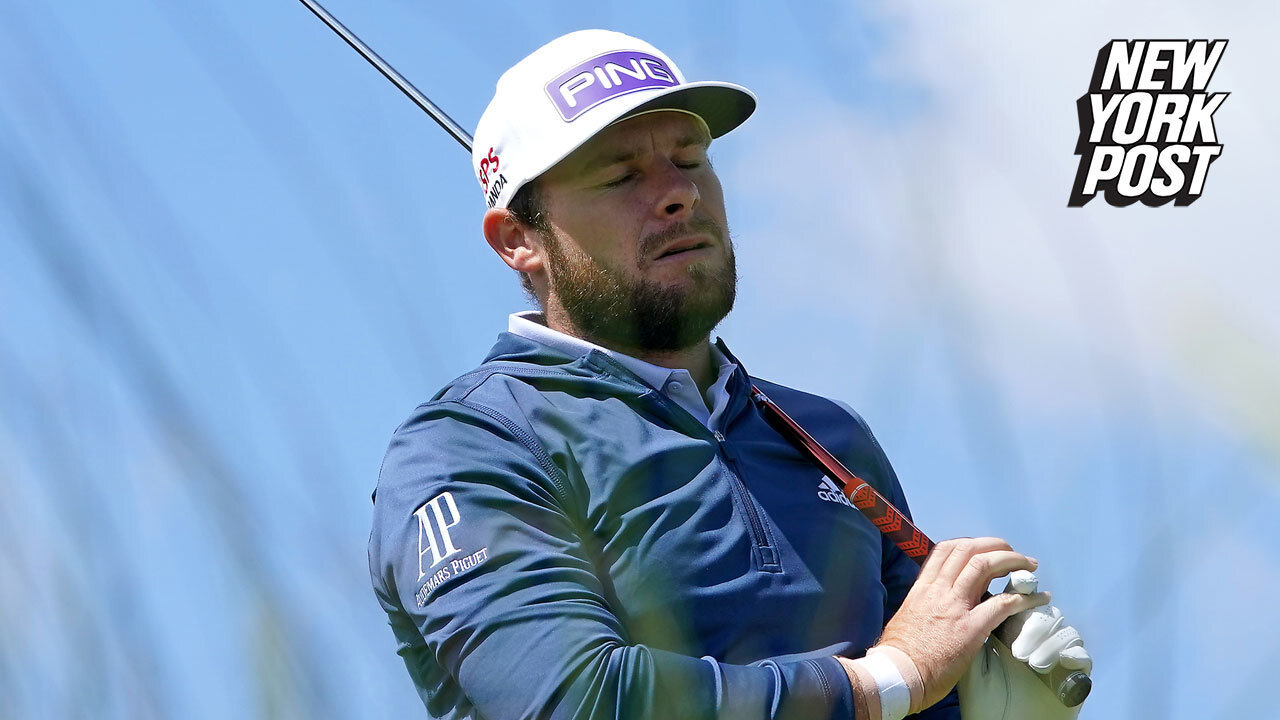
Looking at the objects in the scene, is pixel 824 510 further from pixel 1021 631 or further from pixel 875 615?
pixel 1021 631

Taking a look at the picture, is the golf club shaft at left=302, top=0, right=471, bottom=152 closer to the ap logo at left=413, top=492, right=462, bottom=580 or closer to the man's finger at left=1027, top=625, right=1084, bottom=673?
the ap logo at left=413, top=492, right=462, bottom=580

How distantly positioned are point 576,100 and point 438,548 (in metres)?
1.07

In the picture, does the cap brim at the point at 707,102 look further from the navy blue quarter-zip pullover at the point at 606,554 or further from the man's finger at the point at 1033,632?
the man's finger at the point at 1033,632

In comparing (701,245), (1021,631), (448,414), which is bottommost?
(1021,631)

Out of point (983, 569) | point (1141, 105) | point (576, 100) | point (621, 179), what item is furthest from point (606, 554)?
point (1141, 105)

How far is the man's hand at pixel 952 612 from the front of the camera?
220 centimetres

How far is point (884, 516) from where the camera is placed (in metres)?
2.53

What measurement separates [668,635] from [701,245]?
157 cm

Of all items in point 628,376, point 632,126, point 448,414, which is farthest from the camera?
point 632,126

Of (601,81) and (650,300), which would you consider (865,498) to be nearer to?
(650,300)

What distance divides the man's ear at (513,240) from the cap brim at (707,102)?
36 cm

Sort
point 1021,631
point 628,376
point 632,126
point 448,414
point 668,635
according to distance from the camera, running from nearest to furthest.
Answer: point 668,635 < point 1021,631 < point 448,414 < point 628,376 < point 632,126

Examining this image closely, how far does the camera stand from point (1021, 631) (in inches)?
88.7

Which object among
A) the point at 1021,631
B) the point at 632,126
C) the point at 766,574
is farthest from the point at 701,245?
the point at 1021,631
